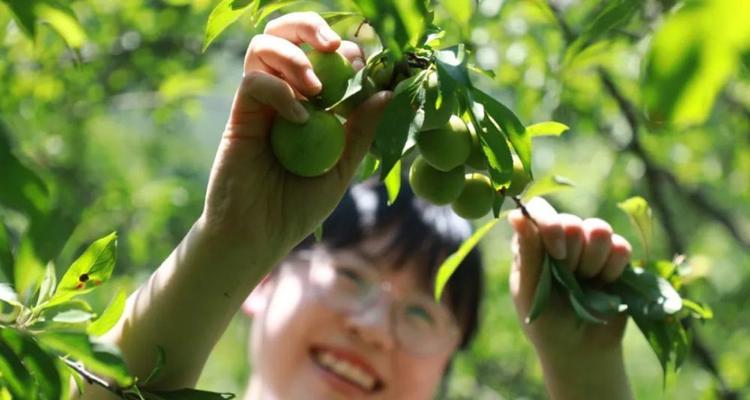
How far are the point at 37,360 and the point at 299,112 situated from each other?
296 millimetres

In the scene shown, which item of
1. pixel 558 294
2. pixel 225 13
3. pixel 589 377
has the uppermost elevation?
pixel 225 13

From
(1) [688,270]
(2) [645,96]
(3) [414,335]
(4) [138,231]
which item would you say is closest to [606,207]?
(3) [414,335]

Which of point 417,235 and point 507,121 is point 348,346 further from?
point 507,121

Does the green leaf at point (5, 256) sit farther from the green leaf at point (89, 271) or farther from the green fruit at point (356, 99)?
the green fruit at point (356, 99)

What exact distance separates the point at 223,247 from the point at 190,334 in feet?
0.34

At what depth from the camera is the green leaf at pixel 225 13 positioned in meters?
0.88

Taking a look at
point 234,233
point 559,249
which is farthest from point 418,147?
point 559,249

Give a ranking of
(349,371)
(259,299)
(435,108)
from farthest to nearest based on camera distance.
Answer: (259,299), (349,371), (435,108)

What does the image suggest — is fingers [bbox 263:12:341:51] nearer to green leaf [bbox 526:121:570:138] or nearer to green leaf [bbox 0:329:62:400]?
green leaf [bbox 526:121:570:138]

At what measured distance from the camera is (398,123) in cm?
82

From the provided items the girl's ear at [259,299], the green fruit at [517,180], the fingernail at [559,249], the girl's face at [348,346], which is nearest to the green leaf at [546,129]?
the green fruit at [517,180]

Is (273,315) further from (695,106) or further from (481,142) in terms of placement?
(695,106)

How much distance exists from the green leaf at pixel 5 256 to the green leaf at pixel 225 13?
0.25m

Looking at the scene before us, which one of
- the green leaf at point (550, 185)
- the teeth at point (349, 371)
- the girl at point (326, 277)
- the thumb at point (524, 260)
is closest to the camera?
the girl at point (326, 277)
